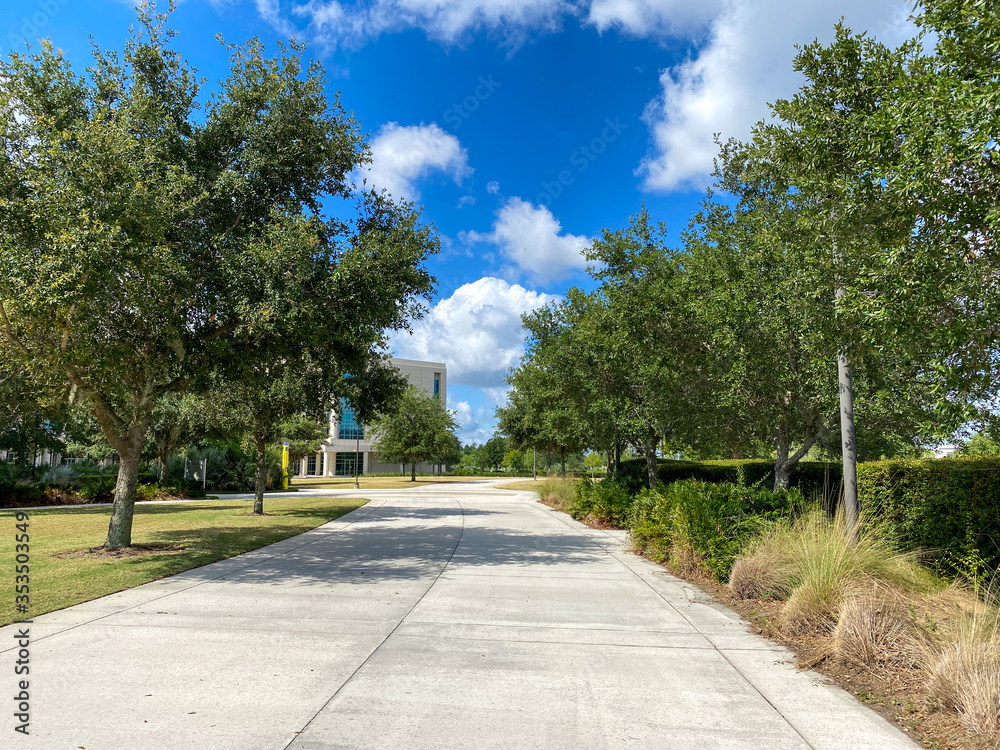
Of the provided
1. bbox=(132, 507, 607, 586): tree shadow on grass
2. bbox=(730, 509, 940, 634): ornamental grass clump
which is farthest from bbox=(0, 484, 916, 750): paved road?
bbox=(730, 509, 940, 634): ornamental grass clump

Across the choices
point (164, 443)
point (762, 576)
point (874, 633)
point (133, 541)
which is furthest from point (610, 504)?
point (164, 443)

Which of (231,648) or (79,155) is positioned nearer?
(231,648)

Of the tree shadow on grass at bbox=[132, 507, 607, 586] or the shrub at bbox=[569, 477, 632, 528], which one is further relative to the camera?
the shrub at bbox=[569, 477, 632, 528]

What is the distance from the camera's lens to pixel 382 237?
37.8 feet

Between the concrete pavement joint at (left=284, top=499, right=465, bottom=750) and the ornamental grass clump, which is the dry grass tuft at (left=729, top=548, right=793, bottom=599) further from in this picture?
the concrete pavement joint at (left=284, top=499, right=465, bottom=750)

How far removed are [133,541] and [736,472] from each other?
17.0 m

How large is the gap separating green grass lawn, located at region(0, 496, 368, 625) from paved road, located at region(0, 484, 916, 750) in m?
0.61

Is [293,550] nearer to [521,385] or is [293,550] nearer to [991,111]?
[991,111]

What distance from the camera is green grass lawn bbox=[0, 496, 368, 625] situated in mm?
7930

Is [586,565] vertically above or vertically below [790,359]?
below

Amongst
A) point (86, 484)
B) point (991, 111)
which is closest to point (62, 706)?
point (991, 111)

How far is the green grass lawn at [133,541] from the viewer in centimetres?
793

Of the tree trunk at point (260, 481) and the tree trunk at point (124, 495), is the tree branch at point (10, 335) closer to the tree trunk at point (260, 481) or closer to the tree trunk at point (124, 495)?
the tree trunk at point (124, 495)

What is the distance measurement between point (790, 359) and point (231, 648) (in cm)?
952
